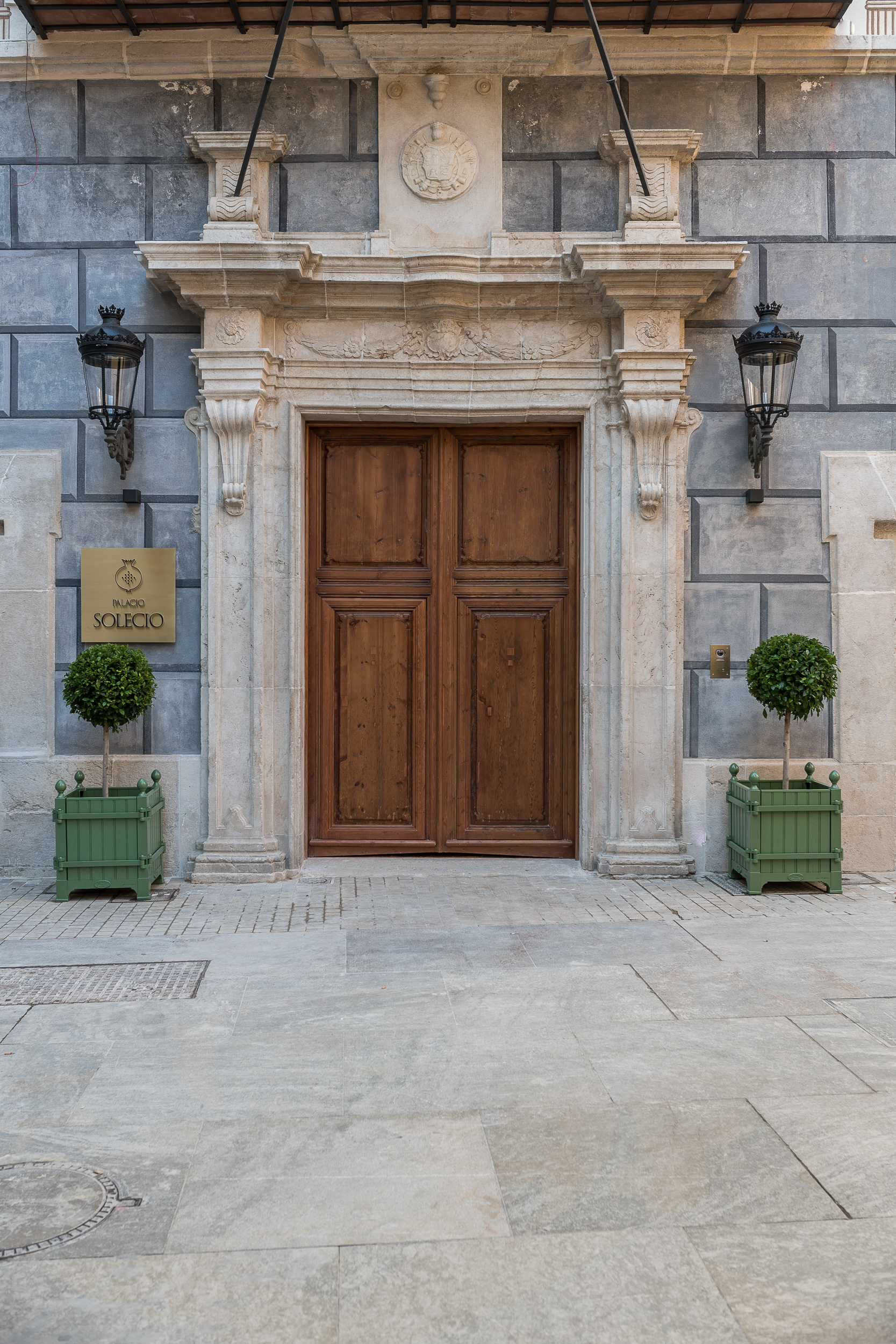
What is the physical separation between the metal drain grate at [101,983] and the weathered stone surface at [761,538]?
15.8 ft

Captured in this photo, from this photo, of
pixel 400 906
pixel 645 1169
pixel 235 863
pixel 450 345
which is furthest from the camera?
pixel 450 345

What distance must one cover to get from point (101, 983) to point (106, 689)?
245cm

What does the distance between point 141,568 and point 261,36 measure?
4.03 meters

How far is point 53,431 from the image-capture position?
833 cm

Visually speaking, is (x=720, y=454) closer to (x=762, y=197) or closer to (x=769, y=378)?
(x=769, y=378)

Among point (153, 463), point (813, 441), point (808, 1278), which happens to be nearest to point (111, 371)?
Result: point (153, 463)

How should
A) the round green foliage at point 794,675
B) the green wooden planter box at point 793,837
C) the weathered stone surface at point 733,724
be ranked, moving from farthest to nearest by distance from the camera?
1. the weathered stone surface at point 733,724
2. the green wooden planter box at point 793,837
3. the round green foliage at point 794,675

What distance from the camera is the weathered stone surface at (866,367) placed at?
839 centimetres

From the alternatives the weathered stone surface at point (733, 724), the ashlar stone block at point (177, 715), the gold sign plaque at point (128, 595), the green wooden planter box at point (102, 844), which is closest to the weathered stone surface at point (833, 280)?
the weathered stone surface at point (733, 724)

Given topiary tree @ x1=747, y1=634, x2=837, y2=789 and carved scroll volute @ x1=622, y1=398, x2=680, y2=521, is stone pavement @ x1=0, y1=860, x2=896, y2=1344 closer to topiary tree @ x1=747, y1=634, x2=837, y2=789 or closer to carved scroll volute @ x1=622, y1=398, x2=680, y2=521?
topiary tree @ x1=747, y1=634, x2=837, y2=789

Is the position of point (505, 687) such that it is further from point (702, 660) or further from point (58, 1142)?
point (58, 1142)

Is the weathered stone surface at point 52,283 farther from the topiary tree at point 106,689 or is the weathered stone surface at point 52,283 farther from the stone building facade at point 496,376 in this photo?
the topiary tree at point 106,689

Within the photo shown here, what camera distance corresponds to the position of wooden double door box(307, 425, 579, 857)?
28.6ft

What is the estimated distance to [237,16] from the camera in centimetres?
798
